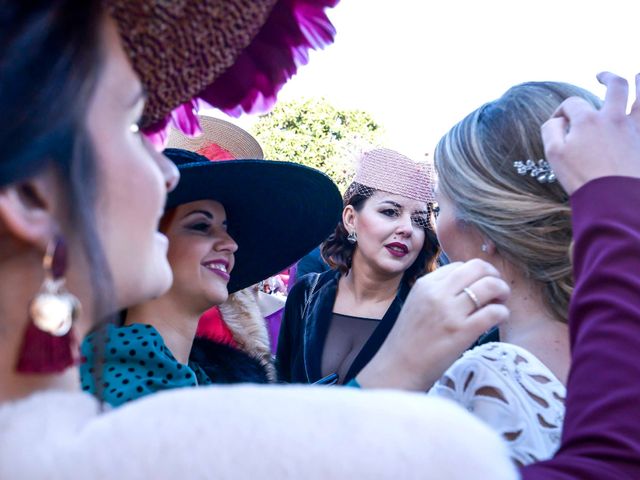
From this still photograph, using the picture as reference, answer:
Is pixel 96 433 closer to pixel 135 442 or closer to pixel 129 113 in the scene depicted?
pixel 135 442

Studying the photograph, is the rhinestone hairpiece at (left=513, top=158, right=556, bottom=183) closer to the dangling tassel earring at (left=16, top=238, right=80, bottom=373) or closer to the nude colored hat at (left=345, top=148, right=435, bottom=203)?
the dangling tassel earring at (left=16, top=238, right=80, bottom=373)

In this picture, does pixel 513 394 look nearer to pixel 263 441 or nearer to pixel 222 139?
pixel 263 441

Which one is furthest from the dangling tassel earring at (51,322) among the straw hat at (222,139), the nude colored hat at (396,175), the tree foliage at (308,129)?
the tree foliage at (308,129)

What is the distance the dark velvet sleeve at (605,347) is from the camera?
83cm

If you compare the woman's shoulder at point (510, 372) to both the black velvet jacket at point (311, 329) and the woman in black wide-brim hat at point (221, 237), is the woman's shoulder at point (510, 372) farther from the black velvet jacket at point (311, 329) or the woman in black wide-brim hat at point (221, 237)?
the black velvet jacket at point (311, 329)

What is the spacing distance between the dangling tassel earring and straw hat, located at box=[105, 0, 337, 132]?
0.26 metres

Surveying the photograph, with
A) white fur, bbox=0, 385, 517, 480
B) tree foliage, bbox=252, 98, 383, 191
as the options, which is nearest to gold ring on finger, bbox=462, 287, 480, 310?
white fur, bbox=0, 385, 517, 480

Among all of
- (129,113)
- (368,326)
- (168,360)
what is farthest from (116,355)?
(368,326)

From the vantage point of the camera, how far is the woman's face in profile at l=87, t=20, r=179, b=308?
0.69m

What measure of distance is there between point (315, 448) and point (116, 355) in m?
1.03

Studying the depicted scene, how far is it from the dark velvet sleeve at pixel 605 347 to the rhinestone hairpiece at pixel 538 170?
524 mm

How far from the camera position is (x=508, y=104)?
1586 mm

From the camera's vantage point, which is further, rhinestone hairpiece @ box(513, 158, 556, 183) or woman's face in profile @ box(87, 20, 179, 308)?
rhinestone hairpiece @ box(513, 158, 556, 183)

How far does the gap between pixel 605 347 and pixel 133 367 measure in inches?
40.0
